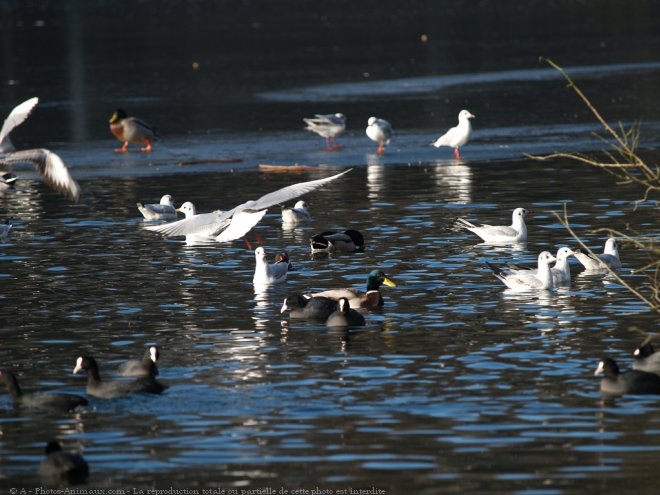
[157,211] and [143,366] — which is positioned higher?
[157,211]

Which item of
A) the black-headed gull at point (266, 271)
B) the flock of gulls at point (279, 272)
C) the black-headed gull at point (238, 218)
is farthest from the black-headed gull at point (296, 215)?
the black-headed gull at point (266, 271)

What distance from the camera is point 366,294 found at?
15.9 meters

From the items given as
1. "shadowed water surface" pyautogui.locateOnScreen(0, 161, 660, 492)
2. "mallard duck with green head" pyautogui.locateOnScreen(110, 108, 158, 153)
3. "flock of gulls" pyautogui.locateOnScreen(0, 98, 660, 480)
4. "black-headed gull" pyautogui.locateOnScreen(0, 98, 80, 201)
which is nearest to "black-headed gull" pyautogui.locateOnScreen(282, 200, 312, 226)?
"flock of gulls" pyautogui.locateOnScreen(0, 98, 660, 480)

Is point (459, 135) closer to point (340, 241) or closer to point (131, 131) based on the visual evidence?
point (131, 131)

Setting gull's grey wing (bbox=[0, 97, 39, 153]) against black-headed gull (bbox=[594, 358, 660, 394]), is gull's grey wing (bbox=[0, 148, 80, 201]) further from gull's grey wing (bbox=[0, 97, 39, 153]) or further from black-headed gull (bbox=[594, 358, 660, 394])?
black-headed gull (bbox=[594, 358, 660, 394])

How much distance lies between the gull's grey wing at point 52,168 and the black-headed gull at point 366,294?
310 cm

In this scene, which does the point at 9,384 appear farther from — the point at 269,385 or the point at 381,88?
the point at 381,88

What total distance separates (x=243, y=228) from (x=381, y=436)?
25.2 ft

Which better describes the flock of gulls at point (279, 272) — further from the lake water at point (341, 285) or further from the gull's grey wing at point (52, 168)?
the lake water at point (341, 285)

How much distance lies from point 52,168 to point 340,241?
4805 mm

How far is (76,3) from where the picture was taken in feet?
307

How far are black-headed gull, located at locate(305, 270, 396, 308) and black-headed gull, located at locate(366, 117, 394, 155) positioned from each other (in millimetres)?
13097

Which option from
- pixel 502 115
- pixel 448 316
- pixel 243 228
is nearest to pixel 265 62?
pixel 502 115

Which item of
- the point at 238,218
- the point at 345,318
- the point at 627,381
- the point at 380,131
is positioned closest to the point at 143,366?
the point at 345,318
